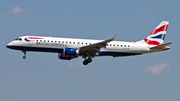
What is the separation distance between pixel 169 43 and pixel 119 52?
26.5ft

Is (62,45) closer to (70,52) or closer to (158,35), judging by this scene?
(70,52)

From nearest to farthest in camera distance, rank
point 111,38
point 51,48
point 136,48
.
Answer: point 111,38, point 51,48, point 136,48

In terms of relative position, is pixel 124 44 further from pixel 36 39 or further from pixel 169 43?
pixel 36 39

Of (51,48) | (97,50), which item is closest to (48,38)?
(51,48)

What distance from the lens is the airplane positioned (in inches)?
1932

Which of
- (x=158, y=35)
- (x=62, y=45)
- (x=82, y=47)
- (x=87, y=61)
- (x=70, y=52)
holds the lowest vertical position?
(x=87, y=61)

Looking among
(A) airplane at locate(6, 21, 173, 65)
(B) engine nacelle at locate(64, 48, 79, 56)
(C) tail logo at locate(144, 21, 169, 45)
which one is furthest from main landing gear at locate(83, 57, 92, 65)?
(C) tail logo at locate(144, 21, 169, 45)

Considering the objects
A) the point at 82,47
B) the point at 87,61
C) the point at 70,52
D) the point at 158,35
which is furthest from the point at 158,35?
the point at 70,52

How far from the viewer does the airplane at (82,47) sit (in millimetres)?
49062

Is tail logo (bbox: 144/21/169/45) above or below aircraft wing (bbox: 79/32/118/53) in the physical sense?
above

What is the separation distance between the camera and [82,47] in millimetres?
48750

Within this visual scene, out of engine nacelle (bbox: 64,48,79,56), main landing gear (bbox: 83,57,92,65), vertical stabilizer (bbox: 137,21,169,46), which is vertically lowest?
main landing gear (bbox: 83,57,92,65)

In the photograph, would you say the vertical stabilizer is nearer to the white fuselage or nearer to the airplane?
the airplane

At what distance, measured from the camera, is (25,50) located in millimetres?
50125
